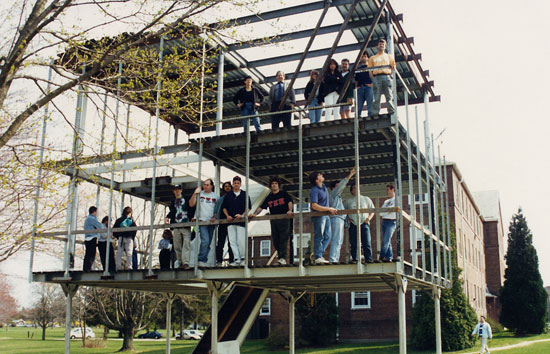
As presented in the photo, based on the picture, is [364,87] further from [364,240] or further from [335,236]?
[335,236]

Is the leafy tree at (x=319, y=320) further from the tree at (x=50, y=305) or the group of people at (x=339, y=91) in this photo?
the tree at (x=50, y=305)

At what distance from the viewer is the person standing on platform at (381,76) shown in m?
12.2

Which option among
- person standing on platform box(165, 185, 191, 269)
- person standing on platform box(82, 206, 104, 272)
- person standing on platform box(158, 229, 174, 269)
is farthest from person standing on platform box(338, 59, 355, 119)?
person standing on platform box(82, 206, 104, 272)

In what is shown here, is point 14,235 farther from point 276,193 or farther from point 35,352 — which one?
point 35,352

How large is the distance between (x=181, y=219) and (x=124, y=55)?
3.98 meters

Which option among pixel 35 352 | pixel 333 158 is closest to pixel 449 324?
pixel 333 158

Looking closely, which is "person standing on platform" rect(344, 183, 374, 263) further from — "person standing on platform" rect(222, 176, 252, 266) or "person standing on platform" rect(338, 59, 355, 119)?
"person standing on platform" rect(222, 176, 252, 266)

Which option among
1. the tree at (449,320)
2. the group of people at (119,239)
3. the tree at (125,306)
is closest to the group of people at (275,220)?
the group of people at (119,239)

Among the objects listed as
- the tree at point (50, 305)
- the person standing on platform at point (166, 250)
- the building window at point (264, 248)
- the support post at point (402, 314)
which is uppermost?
the building window at point (264, 248)

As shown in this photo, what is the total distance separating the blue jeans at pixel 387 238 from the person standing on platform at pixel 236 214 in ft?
9.49

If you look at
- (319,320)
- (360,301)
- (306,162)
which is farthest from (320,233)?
(360,301)

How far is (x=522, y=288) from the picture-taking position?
43969 millimetres

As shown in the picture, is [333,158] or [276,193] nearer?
[276,193]

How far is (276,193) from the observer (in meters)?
12.2
